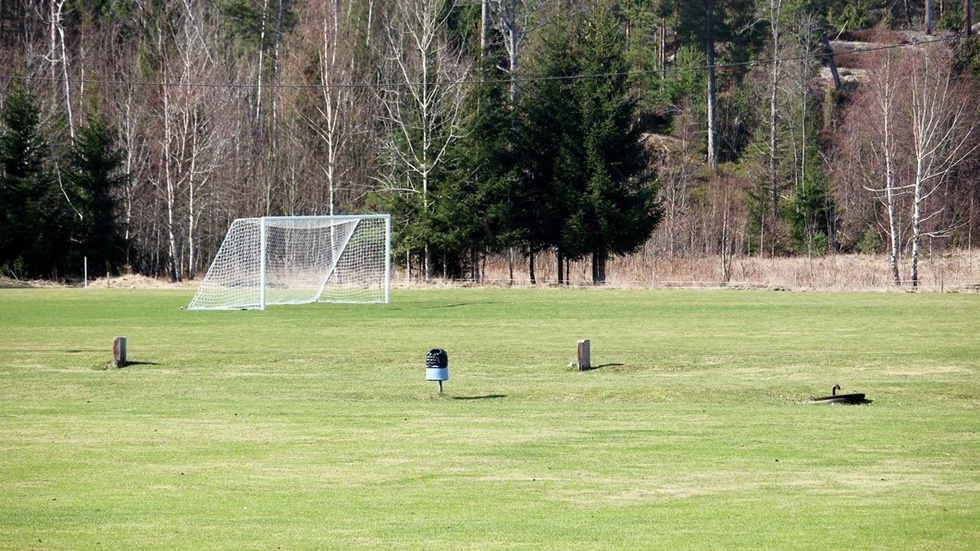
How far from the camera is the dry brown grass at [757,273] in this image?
4759 cm

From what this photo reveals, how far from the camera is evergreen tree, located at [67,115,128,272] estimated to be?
2121 inches

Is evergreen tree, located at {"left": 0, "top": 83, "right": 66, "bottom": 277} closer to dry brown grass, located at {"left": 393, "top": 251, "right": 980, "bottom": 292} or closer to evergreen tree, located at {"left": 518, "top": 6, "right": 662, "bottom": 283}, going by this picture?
dry brown grass, located at {"left": 393, "top": 251, "right": 980, "bottom": 292}

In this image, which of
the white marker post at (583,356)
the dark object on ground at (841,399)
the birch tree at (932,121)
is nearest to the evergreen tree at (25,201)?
the birch tree at (932,121)

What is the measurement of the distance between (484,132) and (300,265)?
11.6 m

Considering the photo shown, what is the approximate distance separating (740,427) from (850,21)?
75.6 m

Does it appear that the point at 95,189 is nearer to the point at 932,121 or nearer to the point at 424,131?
the point at 424,131

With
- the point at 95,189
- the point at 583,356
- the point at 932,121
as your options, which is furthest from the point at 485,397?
the point at 95,189

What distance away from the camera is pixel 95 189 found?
54.3m

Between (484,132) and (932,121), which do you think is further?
(484,132)

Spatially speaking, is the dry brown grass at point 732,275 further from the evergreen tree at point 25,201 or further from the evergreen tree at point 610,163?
the evergreen tree at point 610,163

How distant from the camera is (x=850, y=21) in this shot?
84438mm

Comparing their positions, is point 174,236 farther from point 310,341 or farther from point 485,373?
point 485,373

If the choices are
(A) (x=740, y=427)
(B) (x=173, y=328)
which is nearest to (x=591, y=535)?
(A) (x=740, y=427)

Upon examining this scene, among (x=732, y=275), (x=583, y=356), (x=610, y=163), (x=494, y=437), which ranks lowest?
(x=494, y=437)
